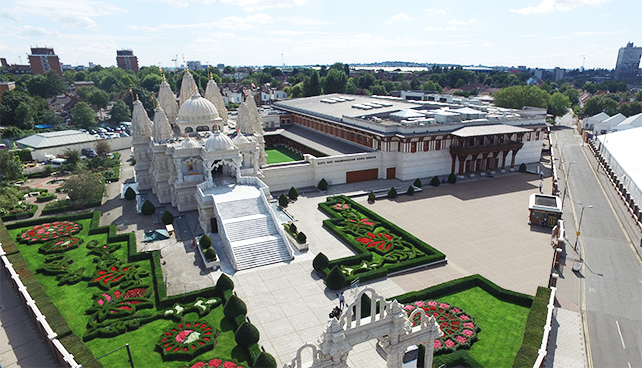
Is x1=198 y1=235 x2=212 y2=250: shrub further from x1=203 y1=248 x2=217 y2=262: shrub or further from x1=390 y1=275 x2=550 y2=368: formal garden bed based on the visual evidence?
x1=390 y1=275 x2=550 y2=368: formal garden bed

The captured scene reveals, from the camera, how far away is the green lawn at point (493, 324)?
23.5m

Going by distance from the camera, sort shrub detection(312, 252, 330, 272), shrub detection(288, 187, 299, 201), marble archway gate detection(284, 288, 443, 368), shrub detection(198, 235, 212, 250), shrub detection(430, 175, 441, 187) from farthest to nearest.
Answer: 1. shrub detection(430, 175, 441, 187)
2. shrub detection(288, 187, 299, 201)
3. shrub detection(198, 235, 212, 250)
4. shrub detection(312, 252, 330, 272)
5. marble archway gate detection(284, 288, 443, 368)

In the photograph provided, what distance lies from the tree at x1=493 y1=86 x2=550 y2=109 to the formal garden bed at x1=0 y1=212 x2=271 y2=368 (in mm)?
90344

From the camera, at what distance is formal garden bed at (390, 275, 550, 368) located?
904 inches

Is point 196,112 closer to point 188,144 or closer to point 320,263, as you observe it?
point 188,144

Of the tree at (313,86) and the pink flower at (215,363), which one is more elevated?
the tree at (313,86)

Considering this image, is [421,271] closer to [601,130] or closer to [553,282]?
[553,282]

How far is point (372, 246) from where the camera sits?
A: 122 ft

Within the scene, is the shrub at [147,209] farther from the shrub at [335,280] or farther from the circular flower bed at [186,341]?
the shrub at [335,280]

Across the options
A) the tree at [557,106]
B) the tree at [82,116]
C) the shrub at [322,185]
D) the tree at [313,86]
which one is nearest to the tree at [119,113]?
the tree at [82,116]

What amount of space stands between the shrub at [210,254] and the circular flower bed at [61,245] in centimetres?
1421

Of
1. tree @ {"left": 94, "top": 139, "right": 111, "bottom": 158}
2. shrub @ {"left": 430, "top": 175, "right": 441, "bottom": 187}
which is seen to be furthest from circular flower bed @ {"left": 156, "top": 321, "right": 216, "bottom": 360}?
tree @ {"left": 94, "top": 139, "right": 111, "bottom": 158}

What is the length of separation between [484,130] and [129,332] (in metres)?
53.5

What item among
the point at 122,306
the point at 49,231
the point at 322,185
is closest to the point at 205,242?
the point at 122,306
